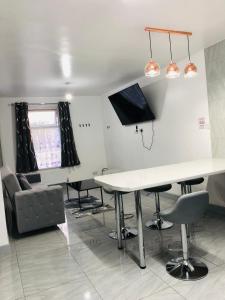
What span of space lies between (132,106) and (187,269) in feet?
12.2

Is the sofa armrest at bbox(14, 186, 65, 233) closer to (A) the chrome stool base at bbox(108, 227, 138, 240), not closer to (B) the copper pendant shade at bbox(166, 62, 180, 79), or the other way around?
(A) the chrome stool base at bbox(108, 227, 138, 240)

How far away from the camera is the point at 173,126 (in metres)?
4.78

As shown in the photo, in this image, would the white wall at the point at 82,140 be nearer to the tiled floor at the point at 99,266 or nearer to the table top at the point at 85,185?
the table top at the point at 85,185

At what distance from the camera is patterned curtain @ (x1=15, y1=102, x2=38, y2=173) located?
632 centimetres

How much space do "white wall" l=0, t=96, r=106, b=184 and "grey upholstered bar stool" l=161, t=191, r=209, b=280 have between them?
4.46 metres

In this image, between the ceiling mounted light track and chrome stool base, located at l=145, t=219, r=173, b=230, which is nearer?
the ceiling mounted light track

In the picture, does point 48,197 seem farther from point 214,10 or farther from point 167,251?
point 214,10

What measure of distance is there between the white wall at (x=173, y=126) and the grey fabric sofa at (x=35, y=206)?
2.33 meters

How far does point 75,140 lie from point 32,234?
3704 mm

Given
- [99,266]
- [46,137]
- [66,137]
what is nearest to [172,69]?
[99,266]

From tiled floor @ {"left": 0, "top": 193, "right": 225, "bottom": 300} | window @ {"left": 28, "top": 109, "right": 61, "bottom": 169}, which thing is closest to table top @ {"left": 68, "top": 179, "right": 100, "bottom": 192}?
tiled floor @ {"left": 0, "top": 193, "right": 225, "bottom": 300}

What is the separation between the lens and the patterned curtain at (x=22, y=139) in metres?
6.32

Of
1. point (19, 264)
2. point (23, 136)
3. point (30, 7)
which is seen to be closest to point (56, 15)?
point (30, 7)

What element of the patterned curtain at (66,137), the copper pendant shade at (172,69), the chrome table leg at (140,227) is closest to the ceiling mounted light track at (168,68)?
the copper pendant shade at (172,69)
